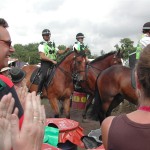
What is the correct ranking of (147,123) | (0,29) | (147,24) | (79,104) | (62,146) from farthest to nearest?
(79,104), (147,24), (62,146), (0,29), (147,123)

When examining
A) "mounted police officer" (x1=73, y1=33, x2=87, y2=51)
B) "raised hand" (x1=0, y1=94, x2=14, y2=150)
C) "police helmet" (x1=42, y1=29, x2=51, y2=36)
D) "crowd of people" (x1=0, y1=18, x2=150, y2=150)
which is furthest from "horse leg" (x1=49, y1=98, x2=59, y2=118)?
"raised hand" (x1=0, y1=94, x2=14, y2=150)

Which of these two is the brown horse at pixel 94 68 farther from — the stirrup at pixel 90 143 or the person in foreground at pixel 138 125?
the person in foreground at pixel 138 125

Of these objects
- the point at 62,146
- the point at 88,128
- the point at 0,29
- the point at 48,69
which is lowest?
the point at 88,128

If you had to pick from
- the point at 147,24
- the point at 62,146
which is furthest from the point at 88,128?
the point at 62,146

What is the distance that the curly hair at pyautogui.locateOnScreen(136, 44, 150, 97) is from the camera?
1.44 m

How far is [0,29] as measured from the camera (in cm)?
209

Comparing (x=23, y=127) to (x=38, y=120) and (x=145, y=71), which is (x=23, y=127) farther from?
(x=145, y=71)

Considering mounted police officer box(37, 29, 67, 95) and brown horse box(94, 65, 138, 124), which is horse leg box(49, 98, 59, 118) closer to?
mounted police officer box(37, 29, 67, 95)

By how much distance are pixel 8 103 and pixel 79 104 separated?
32.1ft

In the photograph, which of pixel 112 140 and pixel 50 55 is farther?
pixel 50 55

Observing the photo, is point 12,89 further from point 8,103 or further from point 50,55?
point 50,55

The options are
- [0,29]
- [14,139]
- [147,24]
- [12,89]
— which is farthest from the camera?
[147,24]

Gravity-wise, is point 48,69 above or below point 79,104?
above

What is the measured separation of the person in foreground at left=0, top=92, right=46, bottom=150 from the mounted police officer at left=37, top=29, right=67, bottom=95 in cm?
686
